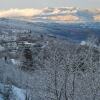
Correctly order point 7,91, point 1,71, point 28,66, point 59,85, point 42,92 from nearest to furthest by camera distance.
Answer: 1. point 59,85
2. point 42,92
3. point 7,91
4. point 1,71
5. point 28,66

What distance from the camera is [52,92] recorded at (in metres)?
17.5

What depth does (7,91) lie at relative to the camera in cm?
2573

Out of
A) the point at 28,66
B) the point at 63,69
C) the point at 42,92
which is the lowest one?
the point at 28,66

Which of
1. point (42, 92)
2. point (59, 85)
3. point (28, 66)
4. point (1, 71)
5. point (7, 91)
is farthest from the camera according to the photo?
point (28, 66)

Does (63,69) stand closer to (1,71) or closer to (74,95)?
(74,95)

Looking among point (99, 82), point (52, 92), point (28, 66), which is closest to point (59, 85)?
point (52, 92)

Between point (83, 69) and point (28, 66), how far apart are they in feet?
56.0

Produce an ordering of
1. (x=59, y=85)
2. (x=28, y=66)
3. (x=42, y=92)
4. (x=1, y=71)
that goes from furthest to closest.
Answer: (x=28, y=66), (x=1, y=71), (x=42, y=92), (x=59, y=85)

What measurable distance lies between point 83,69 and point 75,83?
5.98 ft

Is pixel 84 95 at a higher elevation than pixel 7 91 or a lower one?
higher

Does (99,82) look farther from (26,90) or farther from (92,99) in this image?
(26,90)

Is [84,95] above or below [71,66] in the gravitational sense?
below

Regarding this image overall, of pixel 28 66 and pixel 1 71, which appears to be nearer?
pixel 1 71

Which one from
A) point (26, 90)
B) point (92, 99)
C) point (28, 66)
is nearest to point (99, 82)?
point (92, 99)
